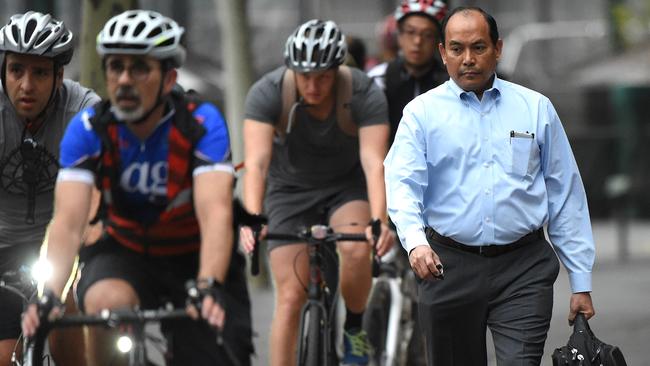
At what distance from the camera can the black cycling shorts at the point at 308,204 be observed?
9.18 metres

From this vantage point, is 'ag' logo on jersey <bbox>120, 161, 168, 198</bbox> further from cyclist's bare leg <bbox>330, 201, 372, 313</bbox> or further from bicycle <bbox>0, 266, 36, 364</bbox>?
cyclist's bare leg <bbox>330, 201, 372, 313</bbox>

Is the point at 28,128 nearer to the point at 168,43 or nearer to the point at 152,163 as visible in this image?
the point at 152,163

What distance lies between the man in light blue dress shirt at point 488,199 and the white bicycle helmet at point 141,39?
1.17 metres

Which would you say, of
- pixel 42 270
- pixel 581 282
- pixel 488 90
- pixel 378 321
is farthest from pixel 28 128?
pixel 378 321

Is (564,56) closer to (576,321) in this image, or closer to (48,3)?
(48,3)

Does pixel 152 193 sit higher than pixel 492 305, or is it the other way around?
pixel 152 193

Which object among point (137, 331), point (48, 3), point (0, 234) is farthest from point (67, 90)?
point (48, 3)

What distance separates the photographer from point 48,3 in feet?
56.8

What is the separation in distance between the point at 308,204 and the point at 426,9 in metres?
1.52

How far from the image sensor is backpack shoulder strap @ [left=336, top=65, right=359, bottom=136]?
8.90m

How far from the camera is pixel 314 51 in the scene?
8664 mm

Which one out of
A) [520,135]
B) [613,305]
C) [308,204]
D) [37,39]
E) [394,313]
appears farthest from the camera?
[613,305]

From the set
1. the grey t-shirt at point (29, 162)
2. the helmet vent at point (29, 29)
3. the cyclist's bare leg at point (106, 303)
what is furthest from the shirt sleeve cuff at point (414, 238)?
the helmet vent at point (29, 29)

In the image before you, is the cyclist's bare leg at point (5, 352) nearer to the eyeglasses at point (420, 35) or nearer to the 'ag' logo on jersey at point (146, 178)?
the 'ag' logo on jersey at point (146, 178)
